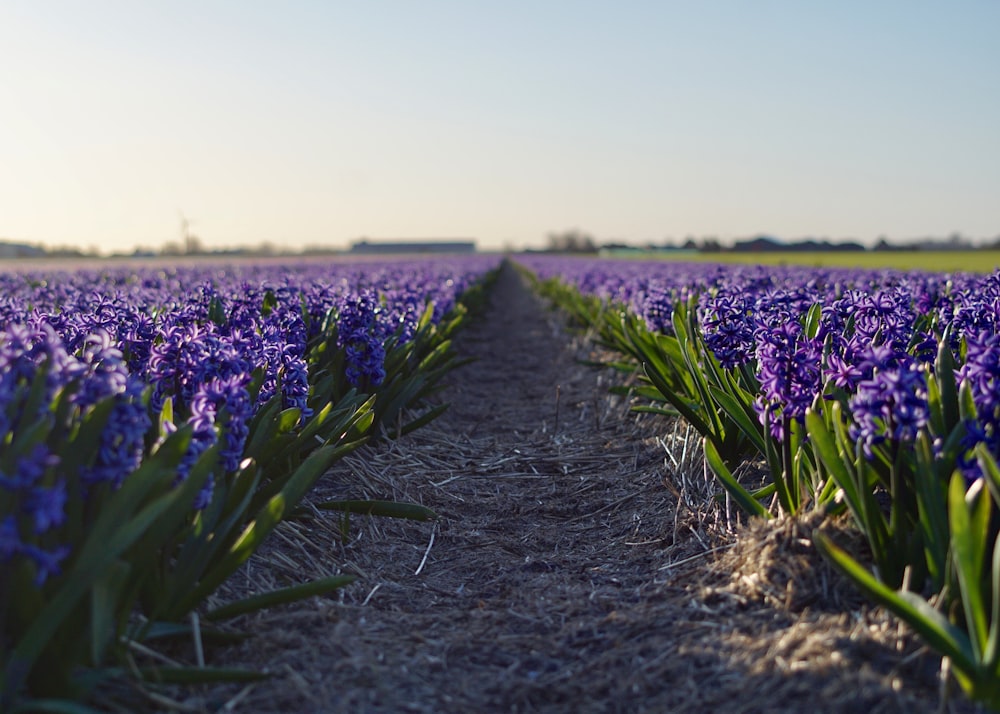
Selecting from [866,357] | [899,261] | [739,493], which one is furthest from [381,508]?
[899,261]

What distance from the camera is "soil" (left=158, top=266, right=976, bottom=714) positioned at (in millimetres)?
2736

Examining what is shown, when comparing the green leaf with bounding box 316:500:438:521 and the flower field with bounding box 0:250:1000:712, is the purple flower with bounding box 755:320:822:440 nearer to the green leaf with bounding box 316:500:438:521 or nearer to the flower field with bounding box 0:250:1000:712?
the flower field with bounding box 0:250:1000:712

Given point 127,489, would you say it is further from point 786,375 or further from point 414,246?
point 414,246

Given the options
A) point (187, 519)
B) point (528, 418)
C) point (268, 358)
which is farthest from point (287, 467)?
point (528, 418)

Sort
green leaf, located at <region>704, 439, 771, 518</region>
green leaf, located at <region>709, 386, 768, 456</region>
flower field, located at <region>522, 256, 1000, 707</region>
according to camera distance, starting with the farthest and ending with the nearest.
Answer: green leaf, located at <region>709, 386, 768, 456</region>
green leaf, located at <region>704, 439, 771, 518</region>
flower field, located at <region>522, 256, 1000, 707</region>

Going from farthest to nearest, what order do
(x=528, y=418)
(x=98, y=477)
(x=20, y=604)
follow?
(x=528, y=418) → (x=98, y=477) → (x=20, y=604)

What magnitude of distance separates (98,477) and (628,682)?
190cm

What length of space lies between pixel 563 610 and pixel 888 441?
1.54 metres

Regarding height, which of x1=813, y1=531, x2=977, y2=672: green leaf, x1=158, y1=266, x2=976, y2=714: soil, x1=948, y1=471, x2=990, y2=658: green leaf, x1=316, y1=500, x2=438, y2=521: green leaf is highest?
x1=948, y1=471, x2=990, y2=658: green leaf

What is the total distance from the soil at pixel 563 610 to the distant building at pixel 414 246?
126070 millimetres

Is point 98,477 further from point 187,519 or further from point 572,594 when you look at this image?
point 572,594

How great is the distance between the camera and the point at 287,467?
4172 mm

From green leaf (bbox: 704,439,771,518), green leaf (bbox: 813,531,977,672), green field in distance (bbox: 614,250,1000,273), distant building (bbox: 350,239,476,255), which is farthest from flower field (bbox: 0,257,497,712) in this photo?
distant building (bbox: 350,239,476,255)

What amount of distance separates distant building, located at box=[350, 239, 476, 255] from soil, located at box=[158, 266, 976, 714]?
4963 inches
